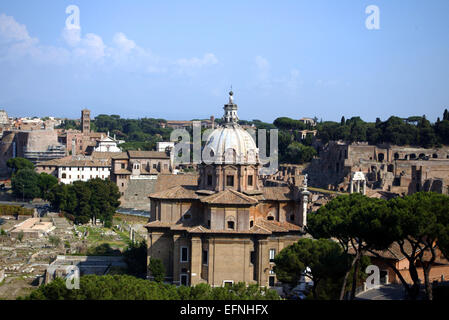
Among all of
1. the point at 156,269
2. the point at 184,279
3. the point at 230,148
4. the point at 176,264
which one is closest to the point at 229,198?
the point at 230,148

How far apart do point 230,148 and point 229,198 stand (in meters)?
3.24

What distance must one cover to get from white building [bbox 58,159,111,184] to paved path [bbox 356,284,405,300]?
43290 millimetres

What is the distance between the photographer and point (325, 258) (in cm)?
2477

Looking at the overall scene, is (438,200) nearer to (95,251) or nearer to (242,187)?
(242,187)

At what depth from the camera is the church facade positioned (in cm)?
2819

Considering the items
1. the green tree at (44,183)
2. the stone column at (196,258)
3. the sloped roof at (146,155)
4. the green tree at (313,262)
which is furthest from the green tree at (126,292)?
the sloped roof at (146,155)

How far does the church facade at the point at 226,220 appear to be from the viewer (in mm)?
28188

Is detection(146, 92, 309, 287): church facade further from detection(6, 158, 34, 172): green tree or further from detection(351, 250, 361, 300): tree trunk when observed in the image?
detection(6, 158, 34, 172): green tree

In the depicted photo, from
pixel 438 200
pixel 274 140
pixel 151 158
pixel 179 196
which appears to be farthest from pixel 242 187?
pixel 274 140

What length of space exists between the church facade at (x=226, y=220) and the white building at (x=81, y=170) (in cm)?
3573

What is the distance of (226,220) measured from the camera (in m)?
28.3

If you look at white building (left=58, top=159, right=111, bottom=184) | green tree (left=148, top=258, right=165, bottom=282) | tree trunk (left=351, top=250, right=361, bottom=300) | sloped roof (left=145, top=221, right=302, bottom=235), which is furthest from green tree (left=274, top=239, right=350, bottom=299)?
white building (left=58, top=159, right=111, bottom=184)

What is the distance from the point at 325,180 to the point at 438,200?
44.6 m

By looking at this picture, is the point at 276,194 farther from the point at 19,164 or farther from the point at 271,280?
the point at 19,164
